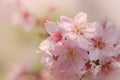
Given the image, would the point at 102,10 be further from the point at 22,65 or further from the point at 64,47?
the point at 64,47

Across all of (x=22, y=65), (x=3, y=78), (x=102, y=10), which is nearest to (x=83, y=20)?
(x=22, y=65)

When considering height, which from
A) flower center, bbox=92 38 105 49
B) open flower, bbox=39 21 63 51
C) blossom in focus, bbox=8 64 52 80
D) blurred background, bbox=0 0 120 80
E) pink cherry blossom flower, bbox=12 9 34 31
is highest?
blurred background, bbox=0 0 120 80

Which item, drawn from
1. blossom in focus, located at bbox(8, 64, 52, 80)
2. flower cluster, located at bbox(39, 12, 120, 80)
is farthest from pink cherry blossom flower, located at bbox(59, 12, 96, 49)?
blossom in focus, located at bbox(8, 64, 52, 80)

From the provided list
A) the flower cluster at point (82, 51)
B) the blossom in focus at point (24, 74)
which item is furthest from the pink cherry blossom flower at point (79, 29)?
the blossom in focus at point (24, 74)

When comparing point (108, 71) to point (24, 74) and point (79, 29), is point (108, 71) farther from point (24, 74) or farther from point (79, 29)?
point (24, 74)

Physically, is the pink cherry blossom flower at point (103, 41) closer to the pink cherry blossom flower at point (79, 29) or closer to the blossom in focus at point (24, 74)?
the pink cherry blossom flower at point (79, 29)

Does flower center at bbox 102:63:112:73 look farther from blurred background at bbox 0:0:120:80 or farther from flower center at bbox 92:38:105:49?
blurred background at bbox 0:0:120:80
